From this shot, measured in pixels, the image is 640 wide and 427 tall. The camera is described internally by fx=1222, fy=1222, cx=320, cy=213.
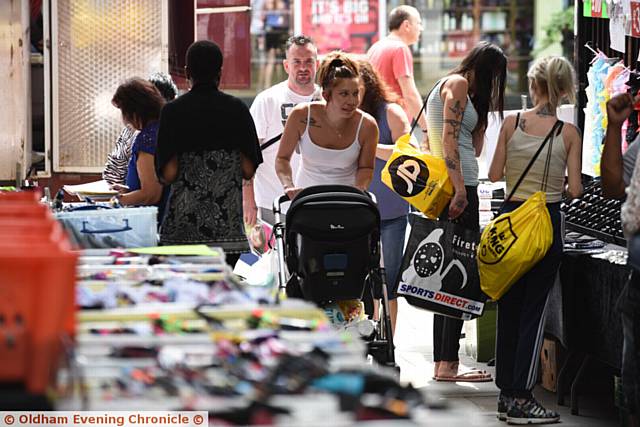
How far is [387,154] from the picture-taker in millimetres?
7211

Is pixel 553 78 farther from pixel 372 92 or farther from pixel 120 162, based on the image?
pixel 120 162

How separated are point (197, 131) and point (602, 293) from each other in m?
2.14

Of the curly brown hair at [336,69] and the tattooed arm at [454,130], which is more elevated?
the curly brown hair at [336,69]

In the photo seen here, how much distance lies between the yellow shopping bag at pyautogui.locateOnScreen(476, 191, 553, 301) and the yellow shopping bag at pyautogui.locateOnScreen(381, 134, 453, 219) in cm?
46

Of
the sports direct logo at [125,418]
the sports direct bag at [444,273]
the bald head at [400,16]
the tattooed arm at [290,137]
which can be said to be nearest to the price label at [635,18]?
the sports direct bag at [444,273]

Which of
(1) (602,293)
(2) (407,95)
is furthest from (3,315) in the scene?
(2) (407,95)

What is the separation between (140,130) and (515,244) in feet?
6.66

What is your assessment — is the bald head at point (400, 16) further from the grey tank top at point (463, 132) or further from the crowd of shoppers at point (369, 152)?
the grey tank top at point (463, 132)

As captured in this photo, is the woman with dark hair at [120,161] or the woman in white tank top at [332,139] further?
the woman with dark hair at [120,161]

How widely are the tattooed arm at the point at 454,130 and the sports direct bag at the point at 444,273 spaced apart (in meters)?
0.14

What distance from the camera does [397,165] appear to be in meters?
6.60

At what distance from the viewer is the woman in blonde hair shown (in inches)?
241

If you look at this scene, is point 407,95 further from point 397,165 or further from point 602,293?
point 602,293

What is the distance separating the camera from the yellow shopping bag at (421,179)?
655cm
